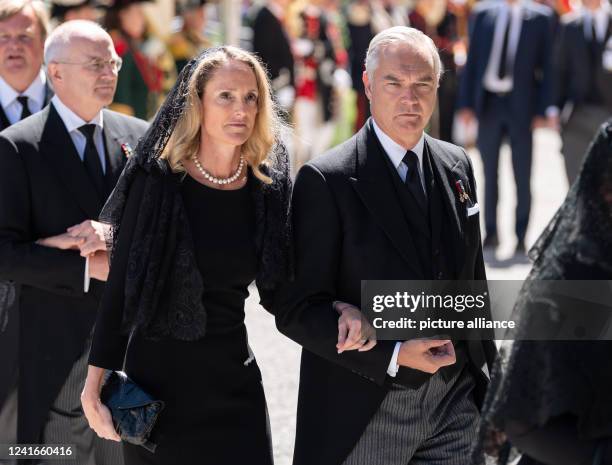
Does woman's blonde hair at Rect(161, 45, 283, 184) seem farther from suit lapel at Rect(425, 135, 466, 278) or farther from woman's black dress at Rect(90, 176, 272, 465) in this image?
suit lapel at Rect(425, 135, 466, 278)

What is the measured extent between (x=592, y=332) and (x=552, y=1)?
15.8m

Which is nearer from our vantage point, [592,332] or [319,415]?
[592,332]

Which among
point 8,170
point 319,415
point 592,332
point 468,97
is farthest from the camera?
point 468,97

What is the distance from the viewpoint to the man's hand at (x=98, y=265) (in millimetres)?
4535

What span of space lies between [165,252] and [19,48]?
6.37ft

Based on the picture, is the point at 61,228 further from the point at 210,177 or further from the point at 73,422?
the point at 210,177

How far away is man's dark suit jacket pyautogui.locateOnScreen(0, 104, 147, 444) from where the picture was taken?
4.54m

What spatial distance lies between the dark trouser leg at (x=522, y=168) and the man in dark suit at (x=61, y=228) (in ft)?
22.0

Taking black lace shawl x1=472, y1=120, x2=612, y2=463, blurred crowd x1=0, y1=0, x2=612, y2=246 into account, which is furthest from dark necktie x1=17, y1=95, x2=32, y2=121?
blurred crowd x1=0, y1=0, x2=612, y2=246

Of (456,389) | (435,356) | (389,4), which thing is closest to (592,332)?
(435,356)

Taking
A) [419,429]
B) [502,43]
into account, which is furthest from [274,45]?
[419,429]

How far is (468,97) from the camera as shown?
11.4m

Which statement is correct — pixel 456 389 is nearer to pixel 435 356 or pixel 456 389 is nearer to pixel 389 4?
pixel 435 356

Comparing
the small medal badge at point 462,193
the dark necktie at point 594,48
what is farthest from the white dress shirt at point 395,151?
the dark necktie at point 594,48
